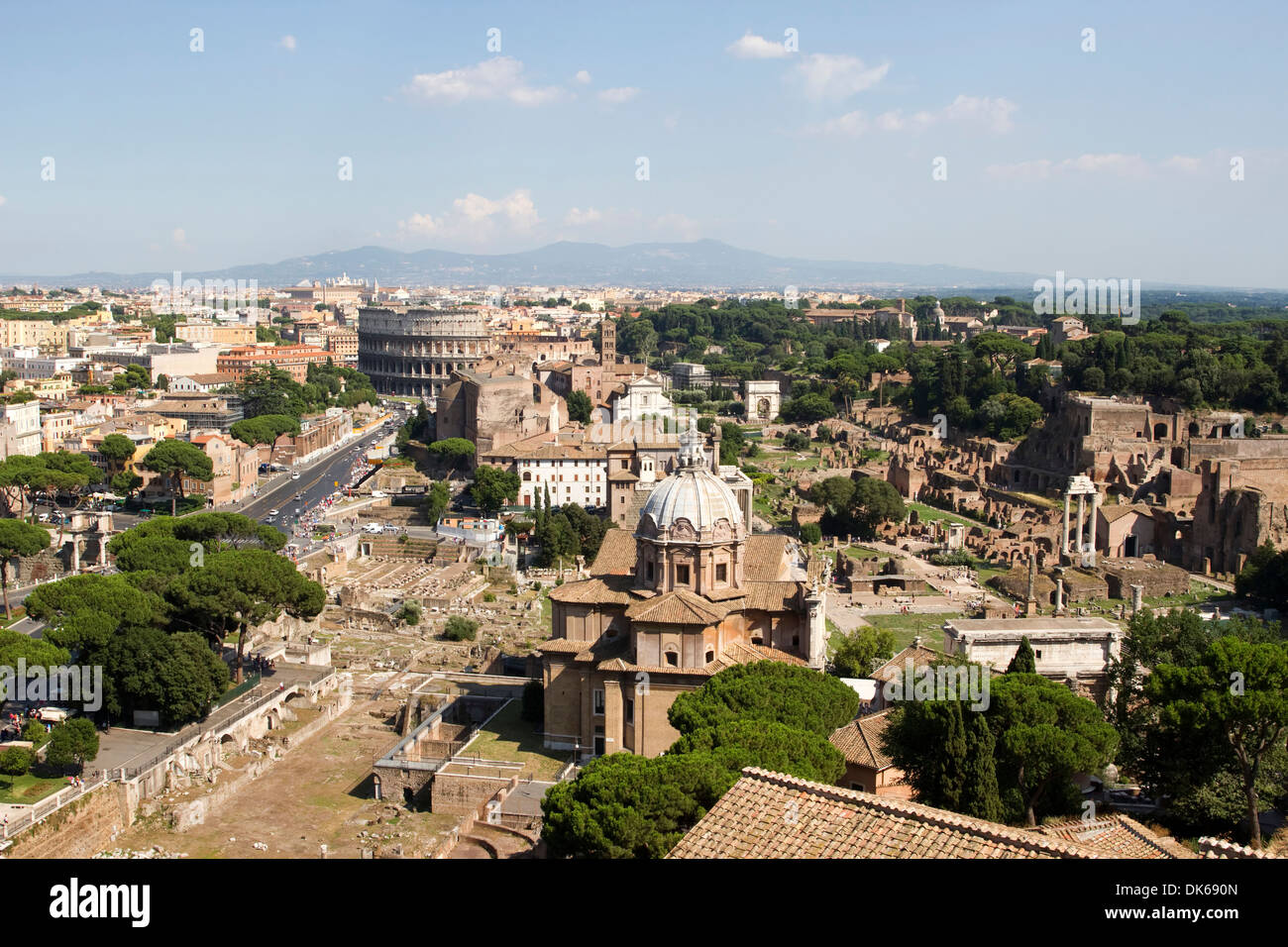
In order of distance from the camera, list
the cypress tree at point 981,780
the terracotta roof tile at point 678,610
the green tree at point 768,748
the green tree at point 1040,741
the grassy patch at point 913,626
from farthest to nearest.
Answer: the grassy patch at point 913,626, the terracotta roof tile at point 678,610, the green tree at point 1040,741, the cypress tree at point 981,780, the green tree at point 768,748

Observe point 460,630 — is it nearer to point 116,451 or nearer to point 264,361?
point 116,451

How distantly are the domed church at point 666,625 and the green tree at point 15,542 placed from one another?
2209 cm

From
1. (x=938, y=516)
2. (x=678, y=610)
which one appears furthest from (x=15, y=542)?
(x=938, y=516)

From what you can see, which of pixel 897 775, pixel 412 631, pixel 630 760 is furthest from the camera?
pixel 412 631

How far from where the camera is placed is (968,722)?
1930 cm

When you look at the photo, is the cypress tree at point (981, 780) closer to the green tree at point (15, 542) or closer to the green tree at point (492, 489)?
the green tree at point (15, 542)

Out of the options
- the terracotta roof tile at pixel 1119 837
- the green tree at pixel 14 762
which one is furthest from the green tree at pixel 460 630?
the terracotta roof tile at pixel 1119 837

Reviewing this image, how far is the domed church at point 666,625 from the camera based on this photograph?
80.9 feet

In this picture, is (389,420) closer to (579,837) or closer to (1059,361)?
(1059,361)

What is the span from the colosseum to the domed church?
77513 mm

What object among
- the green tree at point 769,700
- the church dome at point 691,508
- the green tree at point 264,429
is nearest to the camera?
the green tree at point 769,700

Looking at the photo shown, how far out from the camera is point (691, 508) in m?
25.8
